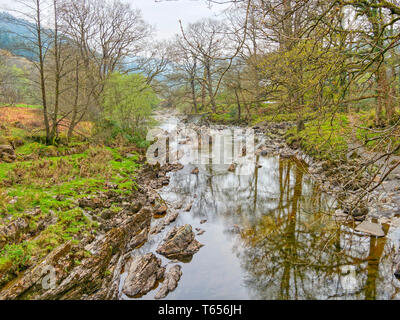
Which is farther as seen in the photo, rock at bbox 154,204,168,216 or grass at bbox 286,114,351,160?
rock at bbox 154,204,168,216

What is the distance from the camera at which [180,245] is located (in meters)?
5.95

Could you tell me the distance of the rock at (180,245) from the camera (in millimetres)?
5789

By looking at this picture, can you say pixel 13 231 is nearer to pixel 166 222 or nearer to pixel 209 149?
pixel 166 222

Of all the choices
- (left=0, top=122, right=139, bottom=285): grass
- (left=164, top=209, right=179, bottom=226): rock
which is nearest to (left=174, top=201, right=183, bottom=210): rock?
(left=164, top=209, right=179, bottom=226): rock

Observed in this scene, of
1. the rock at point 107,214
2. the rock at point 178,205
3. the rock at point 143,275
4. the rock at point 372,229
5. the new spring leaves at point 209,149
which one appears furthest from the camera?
the new spring leaves at point 209,149

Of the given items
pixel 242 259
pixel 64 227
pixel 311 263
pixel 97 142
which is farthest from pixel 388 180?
pixel 97 142

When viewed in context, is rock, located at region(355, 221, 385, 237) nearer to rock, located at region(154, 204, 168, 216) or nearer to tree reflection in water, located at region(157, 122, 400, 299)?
tree reflection in water, located at region(157, 122, 400, 299)

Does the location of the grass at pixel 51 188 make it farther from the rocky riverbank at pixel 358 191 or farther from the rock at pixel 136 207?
the rocky riverbank at pixel 358 191

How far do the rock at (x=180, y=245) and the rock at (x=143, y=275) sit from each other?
0.41m

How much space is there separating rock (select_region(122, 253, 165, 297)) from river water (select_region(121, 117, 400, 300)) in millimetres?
242

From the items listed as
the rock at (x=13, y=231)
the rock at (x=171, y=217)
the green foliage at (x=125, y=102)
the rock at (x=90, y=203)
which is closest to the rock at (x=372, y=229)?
the rock at (x=171, y=217)

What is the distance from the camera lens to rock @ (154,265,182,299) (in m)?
4.63
